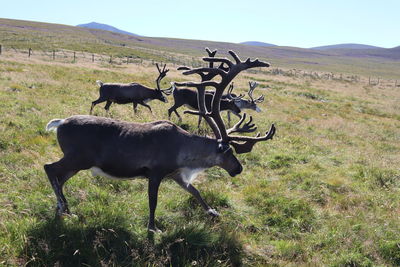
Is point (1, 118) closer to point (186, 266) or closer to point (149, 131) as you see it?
point (149, 131)

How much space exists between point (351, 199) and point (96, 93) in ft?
44.0

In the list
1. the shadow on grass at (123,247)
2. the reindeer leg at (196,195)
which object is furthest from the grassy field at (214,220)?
the reindeer leg at (196,195)

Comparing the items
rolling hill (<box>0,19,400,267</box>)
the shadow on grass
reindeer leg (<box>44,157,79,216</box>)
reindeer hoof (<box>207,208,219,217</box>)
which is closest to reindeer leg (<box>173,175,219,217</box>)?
reindeer hoof (<box>207,208,219,217</box>)

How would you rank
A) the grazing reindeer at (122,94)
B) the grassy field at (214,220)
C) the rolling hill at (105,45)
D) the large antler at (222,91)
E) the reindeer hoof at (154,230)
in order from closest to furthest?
the grassy field at (214,220) < the reindeer hoof at (154,230) < the large antler at (222,91) < the grazing reindeer at (122,94) < the rolling hill at (105,45)

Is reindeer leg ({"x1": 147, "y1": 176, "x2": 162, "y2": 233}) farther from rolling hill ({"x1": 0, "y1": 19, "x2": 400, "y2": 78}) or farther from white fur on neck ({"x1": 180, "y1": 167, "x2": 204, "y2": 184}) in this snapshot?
rolling hill ({"x1": 0, "y1": 19, "x2": 400, "y2": 78})

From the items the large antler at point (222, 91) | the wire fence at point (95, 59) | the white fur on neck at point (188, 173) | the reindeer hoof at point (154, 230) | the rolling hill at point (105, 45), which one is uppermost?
the rolling hill at point (105, 45)

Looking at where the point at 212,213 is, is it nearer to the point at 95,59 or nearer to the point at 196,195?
the point at 196,195

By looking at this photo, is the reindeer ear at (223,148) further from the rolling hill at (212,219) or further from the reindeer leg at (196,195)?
the rolling hill at (212,219)

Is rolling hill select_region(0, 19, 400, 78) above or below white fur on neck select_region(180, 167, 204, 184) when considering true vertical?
above

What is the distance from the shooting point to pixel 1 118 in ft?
30.9

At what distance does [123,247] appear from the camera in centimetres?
433

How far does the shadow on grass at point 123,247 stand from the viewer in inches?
153

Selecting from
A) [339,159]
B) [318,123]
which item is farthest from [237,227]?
[318,123]

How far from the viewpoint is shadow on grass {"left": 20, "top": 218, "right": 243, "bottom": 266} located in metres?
3.88
